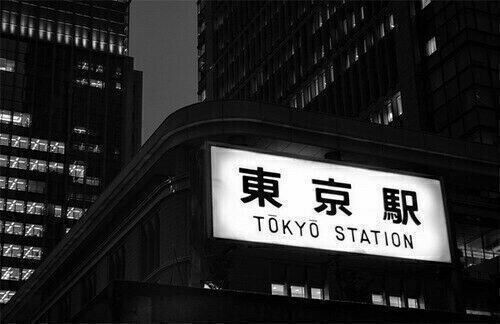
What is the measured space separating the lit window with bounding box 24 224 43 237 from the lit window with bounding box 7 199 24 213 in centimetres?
306

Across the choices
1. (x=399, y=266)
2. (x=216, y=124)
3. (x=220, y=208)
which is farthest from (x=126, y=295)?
(x=399, y=266)

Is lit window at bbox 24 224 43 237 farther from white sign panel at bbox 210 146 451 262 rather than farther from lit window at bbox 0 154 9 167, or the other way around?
white sign panel at bbox 210 146 451 262

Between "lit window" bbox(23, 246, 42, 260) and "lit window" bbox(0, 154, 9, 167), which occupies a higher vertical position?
"lit window" bbox(0, 154, 9, 167)

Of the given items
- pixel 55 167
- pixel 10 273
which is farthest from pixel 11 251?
pixel 55 167

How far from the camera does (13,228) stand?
140500 millimetres

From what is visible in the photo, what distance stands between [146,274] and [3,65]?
405ft

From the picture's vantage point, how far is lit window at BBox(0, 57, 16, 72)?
497 ft

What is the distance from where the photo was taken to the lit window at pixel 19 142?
147000 millimetres

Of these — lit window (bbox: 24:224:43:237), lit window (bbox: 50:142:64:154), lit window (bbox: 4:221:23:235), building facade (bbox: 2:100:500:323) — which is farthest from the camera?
lit window (bbox: 50:142:64:154)

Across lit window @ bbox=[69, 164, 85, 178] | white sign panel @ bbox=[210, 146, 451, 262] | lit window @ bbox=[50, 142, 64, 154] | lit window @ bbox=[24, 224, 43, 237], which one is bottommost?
white sign panel @ bbox=[210, 146, 451, 262]

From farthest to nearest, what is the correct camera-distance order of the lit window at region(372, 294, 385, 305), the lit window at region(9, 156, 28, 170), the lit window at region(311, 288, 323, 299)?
the lit window at region(9, 156, 28, 170), the lit window at region(372, 294, 385, 305), the lit window at region(311, 288, 323, 299)

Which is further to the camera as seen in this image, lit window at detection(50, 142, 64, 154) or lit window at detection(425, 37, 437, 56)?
lit window at detection(50, 142, 64, 154)

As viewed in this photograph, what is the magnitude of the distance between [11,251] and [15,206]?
8320 mm

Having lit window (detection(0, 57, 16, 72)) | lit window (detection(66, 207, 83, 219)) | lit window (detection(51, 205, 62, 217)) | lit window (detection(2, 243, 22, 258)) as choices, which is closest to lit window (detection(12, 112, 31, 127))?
lit window (detection(0, 57, 16, 72))
